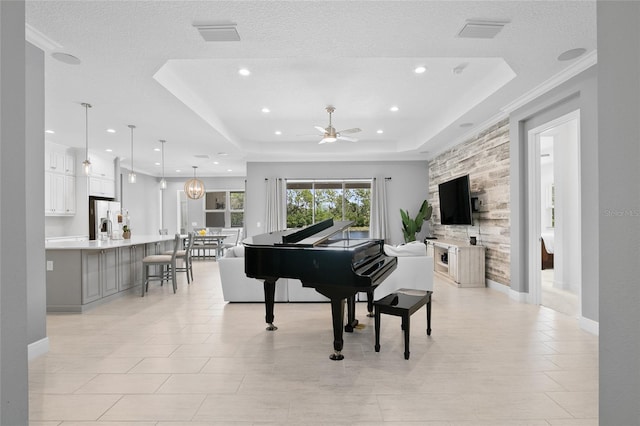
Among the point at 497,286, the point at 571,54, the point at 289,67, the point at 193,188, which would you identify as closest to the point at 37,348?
the point at 289,67

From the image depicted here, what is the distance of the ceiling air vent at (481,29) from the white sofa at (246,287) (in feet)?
11.0

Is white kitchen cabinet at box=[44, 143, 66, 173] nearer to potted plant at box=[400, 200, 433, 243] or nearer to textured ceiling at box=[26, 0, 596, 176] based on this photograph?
textured ceiling at box=[26, 0, 596, 176]

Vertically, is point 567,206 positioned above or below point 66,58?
below

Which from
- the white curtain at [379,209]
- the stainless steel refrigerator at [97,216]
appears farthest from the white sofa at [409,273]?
the stainless steel refrigerator at [97,216]

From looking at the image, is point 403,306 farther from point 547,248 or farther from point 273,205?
point 273,205

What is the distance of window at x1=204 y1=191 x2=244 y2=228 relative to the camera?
1178 centimetres

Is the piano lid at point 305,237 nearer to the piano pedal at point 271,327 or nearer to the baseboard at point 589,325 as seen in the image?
the piano pedal at point 271,327

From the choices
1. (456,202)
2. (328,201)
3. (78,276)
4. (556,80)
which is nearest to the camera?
(556,80)

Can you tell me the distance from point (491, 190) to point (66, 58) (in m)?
5.61

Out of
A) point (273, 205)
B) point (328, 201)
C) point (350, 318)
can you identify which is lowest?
point (350, 318)

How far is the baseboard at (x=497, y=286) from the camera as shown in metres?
5.16

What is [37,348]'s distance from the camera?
9.76 ft

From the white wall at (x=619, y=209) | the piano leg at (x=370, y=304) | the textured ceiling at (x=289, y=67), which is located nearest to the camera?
the white wall at (x=619, y=209)

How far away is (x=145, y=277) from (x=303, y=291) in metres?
2.56
